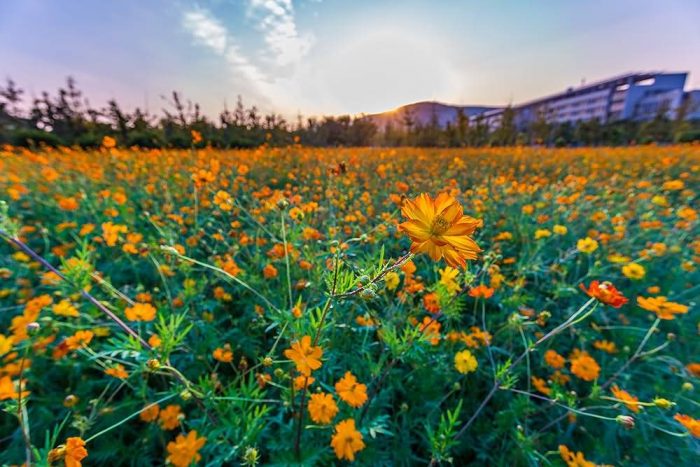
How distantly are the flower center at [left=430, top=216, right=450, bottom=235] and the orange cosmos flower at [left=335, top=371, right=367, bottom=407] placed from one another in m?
0.45

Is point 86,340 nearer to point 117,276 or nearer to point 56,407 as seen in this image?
point 56,407

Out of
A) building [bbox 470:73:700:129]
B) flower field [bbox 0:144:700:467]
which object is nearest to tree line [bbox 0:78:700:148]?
flower field [bbox 0:144:700:467]

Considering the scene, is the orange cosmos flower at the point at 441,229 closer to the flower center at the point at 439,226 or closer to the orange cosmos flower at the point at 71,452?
the flower center at the point at 439,226

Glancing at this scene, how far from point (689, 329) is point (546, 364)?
2.66 feet

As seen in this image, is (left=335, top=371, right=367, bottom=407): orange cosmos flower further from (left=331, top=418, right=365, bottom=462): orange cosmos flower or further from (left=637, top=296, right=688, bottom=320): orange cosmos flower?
(left=637, top=296, right=688, bottom=320): orange cosmos flower

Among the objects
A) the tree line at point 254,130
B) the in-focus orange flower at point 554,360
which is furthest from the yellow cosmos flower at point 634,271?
the tree line at point 254,130

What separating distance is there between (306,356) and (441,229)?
1.10 feet

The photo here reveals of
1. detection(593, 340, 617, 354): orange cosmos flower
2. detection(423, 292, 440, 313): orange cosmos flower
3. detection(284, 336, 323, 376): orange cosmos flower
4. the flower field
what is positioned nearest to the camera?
detection(284, 336, 323, 376): orange cosmos flower

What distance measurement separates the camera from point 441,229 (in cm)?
43

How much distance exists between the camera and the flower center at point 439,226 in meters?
0.43

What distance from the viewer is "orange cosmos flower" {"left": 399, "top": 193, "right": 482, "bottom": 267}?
400mm

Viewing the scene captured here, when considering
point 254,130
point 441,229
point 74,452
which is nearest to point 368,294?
point 441,229

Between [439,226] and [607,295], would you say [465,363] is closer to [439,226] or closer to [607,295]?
[607,295]

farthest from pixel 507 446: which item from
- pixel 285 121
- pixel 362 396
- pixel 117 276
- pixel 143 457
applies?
pixel 285 121
